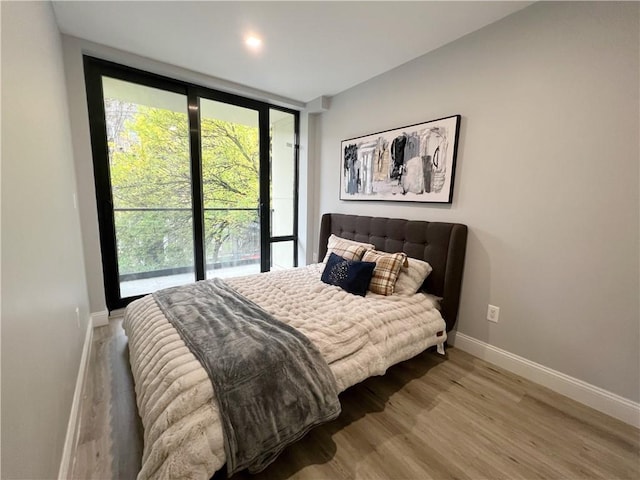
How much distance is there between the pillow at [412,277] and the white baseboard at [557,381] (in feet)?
2.05

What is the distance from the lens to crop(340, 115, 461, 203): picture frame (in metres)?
2.28

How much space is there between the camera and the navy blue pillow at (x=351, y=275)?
219 cm

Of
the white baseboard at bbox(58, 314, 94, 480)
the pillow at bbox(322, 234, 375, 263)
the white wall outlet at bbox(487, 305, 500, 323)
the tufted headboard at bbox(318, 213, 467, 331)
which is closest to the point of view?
the white baseboard at bbox(58, 314, 94, 480)

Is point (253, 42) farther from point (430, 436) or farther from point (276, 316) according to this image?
point (430, 436)

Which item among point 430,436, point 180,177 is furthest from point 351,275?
point 180,177

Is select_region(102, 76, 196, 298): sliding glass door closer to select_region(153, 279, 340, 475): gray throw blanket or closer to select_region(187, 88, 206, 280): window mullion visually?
select_region(187, 88, 206, 280): window mullion

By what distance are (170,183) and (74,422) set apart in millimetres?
2297

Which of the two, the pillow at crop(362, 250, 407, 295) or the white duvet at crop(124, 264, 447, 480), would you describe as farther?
the pillow at crop(362, 250, 407, 295)

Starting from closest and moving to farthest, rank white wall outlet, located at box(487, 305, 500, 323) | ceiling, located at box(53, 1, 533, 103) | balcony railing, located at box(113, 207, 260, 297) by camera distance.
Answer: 1. ceiling, located at box(53, 1, 533, 103)
2. white wall outlet, located at box(487, 305, 500, 323)
3. balcony railing, located at box(113, 207, 260, 297)

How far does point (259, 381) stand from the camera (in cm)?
120

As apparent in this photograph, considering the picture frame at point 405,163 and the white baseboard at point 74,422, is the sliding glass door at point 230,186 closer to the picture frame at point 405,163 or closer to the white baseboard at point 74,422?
the picture frame at point 405,163

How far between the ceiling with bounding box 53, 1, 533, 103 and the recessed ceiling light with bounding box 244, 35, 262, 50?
4cm

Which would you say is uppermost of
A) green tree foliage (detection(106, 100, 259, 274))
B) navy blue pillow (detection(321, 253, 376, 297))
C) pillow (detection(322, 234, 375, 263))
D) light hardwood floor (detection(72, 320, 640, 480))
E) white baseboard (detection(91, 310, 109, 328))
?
green tree foliage (detection(106, 100, 259, 274))

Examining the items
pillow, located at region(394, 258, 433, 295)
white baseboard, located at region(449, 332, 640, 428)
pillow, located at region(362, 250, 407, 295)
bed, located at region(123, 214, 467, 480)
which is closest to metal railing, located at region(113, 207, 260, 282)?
bed, located at region(123, 214, 467, 480)
